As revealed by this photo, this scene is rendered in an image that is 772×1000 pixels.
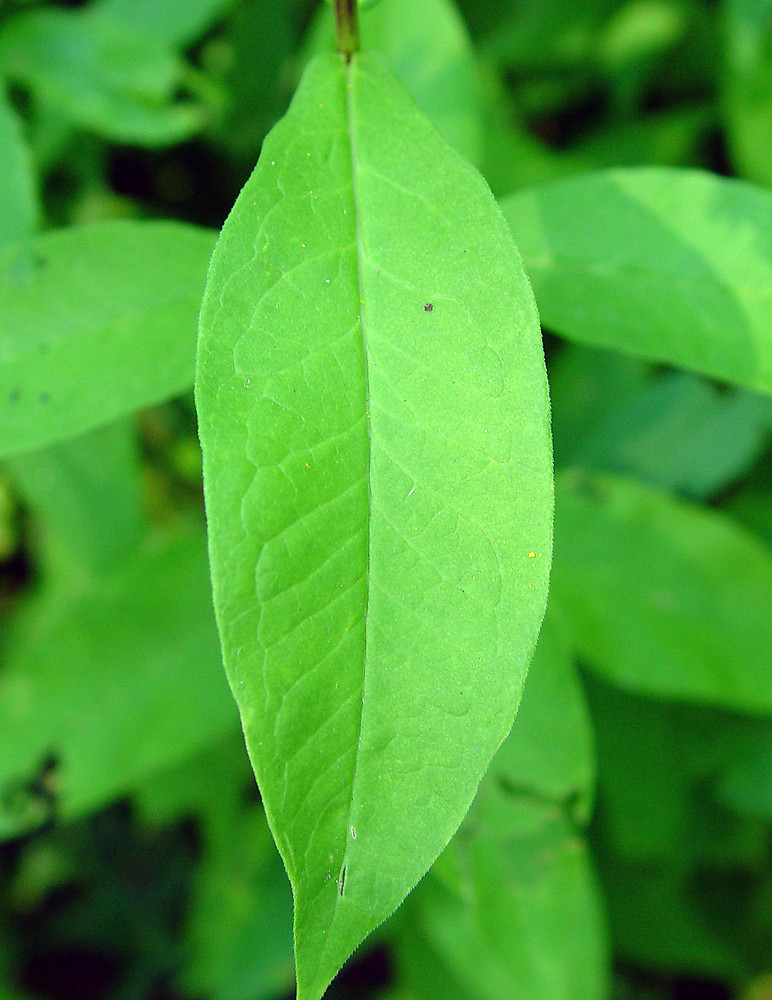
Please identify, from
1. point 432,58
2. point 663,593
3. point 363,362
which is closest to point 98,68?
point 432,58

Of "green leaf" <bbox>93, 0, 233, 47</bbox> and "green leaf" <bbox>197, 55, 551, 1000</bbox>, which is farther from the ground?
"green leaf" <bbox>93, 0, 233, 47</bbox>

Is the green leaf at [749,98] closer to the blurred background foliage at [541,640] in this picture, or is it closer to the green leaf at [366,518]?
the blurred background foliage at [541,640]

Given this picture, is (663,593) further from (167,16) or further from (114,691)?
(167,16)

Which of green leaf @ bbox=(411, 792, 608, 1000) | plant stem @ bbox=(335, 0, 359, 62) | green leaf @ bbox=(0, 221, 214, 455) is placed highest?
plant stem @ bbox=(335, 0, 359, 62)

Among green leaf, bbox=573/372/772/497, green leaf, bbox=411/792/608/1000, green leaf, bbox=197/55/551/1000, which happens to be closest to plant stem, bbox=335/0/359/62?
green leaf, bbox=197/55/551/1000

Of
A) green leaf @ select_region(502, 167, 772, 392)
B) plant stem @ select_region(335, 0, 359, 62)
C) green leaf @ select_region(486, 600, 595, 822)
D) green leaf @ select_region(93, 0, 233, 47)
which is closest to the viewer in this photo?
plant stem @ select_region(335, 0, 359, 62)

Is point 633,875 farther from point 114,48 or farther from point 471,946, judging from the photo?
point 114,48

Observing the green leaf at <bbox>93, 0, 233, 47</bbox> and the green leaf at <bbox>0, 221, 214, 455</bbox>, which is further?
the green leaf at <bbox>93, 0, 233, 47</bbox>

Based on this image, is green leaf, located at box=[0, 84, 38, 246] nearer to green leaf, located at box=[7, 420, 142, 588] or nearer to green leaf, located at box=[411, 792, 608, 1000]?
green leaf, located at box=[7, 420, 142, 588]

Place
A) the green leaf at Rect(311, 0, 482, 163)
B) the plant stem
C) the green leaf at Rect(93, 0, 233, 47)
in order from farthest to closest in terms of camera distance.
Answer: the green leaf at Rect(93, 0, 233, 47)
the green leaf at Rect(311, 0, 482, 163)
the plant stem
